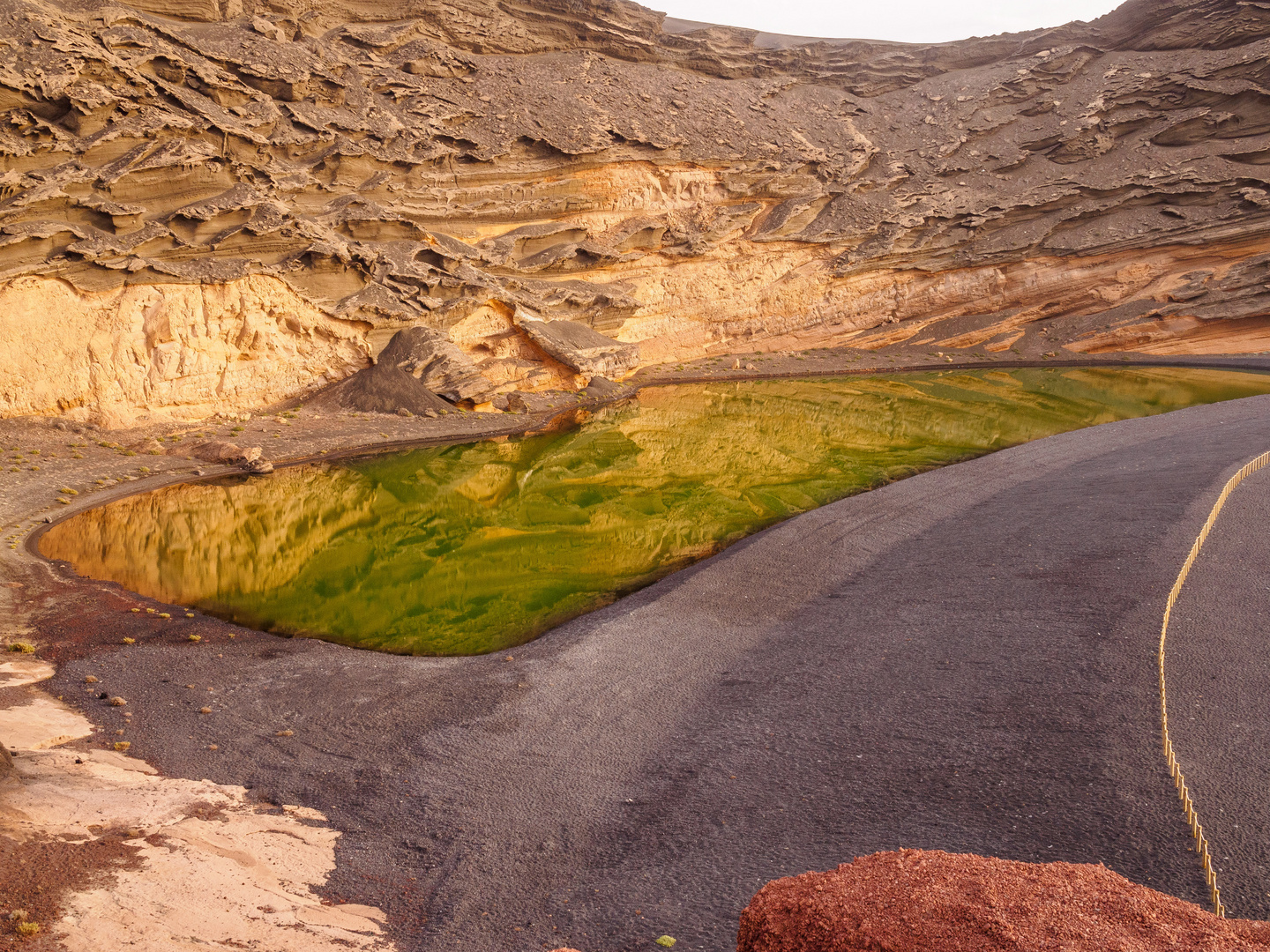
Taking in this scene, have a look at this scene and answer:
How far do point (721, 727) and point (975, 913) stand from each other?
5681 mm

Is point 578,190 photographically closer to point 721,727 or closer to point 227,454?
point 227,454

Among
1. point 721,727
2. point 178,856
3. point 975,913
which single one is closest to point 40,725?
point 178,856

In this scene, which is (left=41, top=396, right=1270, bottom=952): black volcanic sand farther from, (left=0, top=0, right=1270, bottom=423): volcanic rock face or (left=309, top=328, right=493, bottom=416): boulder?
(left=0, top=0, right=1270, bottom=423): volcanic rock face

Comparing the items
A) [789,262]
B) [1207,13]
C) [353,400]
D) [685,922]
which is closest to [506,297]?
[353,400]

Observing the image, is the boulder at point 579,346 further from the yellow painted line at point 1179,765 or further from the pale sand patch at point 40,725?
the pale sand patch at point 40,725

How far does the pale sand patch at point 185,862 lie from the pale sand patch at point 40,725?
15.5 inches

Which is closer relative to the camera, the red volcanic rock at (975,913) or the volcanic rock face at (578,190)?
the red volcanic rock at (975,913)

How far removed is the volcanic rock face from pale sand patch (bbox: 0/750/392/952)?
22.2 meters

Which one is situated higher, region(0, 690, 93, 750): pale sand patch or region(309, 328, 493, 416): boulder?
region(309, 328, 493, 416): boulder

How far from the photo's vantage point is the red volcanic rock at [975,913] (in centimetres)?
377

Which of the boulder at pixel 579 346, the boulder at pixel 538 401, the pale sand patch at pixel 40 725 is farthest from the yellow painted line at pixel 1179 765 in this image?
Answer: the boulder at pixel 579 346

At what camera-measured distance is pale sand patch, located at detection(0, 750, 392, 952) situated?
576 cm

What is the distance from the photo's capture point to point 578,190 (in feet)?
132

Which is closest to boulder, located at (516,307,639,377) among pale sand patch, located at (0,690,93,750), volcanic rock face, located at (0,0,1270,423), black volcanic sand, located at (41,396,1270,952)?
volcanic rock face, located at (0,0,1270,423)
